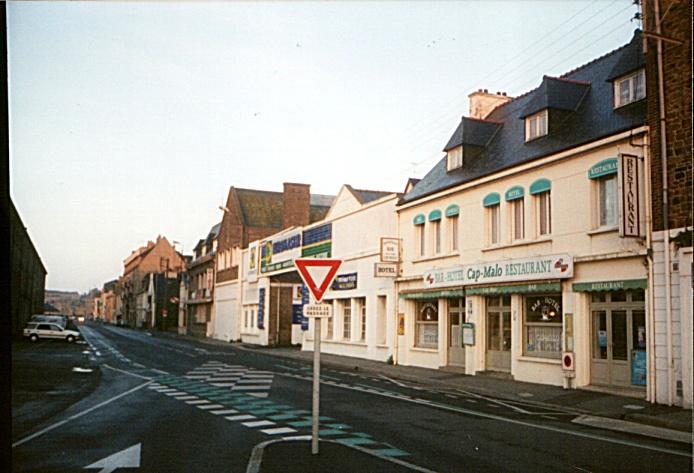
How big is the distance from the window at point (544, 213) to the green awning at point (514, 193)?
62 cm

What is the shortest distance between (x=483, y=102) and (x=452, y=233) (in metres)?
7.31

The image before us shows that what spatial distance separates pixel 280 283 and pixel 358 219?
14.7 meters

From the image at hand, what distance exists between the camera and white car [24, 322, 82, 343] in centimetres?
4819

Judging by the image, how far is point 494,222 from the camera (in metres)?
23.1

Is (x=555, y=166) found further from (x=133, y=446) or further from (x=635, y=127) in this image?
(x=133, y=446)

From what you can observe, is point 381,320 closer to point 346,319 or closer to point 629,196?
point 346,319

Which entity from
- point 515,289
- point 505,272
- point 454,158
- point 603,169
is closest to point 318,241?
point 454,158

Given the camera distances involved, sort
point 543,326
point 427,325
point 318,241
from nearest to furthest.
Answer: point 543,326
point 427,325
point 318,241

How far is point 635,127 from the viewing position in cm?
1695

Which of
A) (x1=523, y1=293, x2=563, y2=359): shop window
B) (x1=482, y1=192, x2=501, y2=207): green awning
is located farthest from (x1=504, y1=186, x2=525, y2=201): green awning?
(x1=523, y1=293, x2=563, y2=359): shop window

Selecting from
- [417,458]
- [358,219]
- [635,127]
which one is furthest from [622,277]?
[358,219]

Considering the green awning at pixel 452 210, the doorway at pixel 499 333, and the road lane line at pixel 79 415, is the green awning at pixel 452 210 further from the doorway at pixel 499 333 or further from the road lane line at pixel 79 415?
the road lane line at pixel 79 415

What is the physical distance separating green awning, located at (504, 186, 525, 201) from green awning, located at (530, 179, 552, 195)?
537 millimetres

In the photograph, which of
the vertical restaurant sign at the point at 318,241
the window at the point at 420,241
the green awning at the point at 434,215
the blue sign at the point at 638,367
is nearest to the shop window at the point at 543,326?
the blue sign at the point at 638,367
